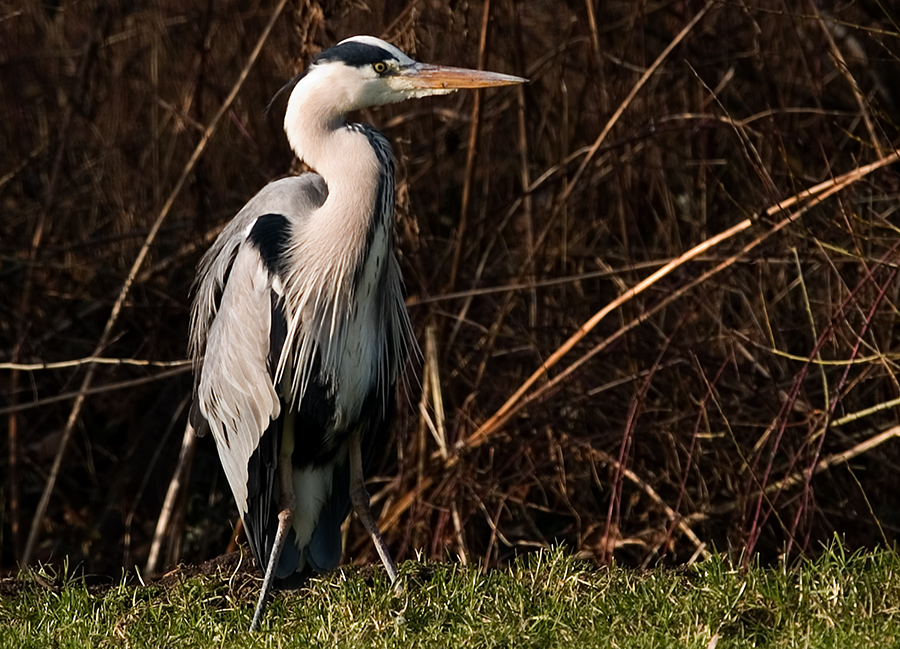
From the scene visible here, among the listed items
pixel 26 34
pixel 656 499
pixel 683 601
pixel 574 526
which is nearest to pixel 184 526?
pixel 574 526

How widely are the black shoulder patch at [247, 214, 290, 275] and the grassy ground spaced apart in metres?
1.22

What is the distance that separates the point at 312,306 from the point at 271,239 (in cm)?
30

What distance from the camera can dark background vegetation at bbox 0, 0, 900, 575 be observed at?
20.8ft

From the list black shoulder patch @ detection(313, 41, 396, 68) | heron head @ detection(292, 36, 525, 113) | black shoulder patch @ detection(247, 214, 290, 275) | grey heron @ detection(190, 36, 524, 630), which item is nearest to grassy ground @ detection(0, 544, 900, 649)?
grey heron @ detection(190, 36, 524, 630)

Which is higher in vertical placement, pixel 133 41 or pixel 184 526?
pixel 133 41

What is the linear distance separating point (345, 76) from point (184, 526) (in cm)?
372

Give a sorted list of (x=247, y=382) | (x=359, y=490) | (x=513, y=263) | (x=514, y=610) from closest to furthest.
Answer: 1. (x=514, y=610)
2. (x=247, y=382)
3. (x=359, y=490)
4. (x=513, y=263)

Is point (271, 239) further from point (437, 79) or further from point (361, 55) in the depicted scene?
point (437, 79)

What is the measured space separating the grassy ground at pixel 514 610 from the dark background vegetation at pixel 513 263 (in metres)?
1.46

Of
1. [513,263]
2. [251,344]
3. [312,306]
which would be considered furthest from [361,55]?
[513,263]

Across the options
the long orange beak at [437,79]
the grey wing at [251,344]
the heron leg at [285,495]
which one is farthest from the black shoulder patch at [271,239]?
the long orange beak at [437,79]

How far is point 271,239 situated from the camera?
15.3 ft

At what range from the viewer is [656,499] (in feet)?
20.0

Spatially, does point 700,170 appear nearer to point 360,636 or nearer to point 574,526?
point 574,526
